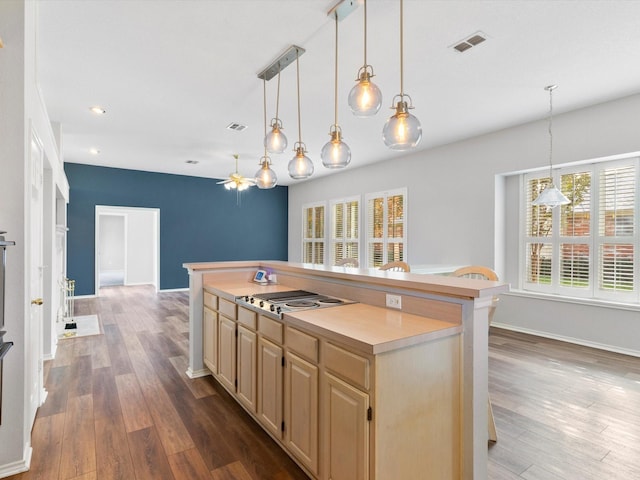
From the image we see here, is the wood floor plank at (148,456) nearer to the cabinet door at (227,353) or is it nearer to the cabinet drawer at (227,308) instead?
the cabinet door at (227,353)

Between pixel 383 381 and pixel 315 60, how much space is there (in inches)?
109

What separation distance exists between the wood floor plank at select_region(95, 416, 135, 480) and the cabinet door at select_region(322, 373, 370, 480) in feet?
3.96

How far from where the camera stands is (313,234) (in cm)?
918

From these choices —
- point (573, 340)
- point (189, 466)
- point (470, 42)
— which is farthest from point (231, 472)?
point (573, 340)

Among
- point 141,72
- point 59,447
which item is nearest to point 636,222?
point 141,72

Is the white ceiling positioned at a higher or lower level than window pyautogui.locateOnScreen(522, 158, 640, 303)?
higher

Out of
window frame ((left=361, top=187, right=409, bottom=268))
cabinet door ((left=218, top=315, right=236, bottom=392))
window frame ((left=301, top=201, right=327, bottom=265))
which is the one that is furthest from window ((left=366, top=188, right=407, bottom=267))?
cabinet door ((left=218, top=315, right=236, bottom=392))

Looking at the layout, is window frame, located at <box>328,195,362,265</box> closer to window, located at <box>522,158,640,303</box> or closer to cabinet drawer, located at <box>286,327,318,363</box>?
window, located at <box>522,158,640,303</box>

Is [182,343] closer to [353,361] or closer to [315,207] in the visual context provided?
[353,361]

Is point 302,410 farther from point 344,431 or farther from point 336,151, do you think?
point 336,151

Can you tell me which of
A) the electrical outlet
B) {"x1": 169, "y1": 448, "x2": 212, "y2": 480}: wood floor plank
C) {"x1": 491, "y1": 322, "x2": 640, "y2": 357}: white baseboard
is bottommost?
{"x1": 169, "y1": 448, "x2": 212, "y2": 480}: wood floor plank

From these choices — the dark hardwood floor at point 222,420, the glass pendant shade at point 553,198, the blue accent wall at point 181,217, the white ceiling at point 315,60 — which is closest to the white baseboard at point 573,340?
the dark hardwood floor at point 222,420

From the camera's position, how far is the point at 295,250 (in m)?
9.91

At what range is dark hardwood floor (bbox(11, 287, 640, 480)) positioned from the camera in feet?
6.61
